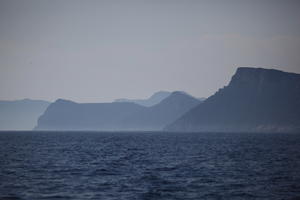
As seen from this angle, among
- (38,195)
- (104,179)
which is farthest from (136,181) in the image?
(38,195)

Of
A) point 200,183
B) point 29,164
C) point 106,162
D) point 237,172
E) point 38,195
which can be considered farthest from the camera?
point 106,162

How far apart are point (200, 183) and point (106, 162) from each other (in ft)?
78.6

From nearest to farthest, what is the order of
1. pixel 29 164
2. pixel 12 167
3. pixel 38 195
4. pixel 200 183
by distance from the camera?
pixel 38 195 < pixel 200 183 < pixel 12 167 < pixel 29 164

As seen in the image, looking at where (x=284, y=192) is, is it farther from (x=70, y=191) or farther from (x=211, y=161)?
(x=211, y=161)

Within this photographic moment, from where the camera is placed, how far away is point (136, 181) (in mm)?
49188

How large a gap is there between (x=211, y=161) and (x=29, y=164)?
86.6ft

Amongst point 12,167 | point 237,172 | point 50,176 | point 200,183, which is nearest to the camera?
point 200,183

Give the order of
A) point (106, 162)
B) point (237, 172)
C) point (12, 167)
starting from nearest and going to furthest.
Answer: point (237, 172)
point (12, 167)
point (106, 162)

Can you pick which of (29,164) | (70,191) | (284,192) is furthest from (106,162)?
(284,192)

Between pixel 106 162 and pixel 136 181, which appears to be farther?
pixel 106 162

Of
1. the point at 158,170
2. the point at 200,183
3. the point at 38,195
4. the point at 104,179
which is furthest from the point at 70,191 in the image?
the point at 158,170

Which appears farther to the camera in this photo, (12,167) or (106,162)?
(106,162)

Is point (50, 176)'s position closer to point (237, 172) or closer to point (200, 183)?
point (200, 183)

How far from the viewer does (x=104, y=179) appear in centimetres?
5044
